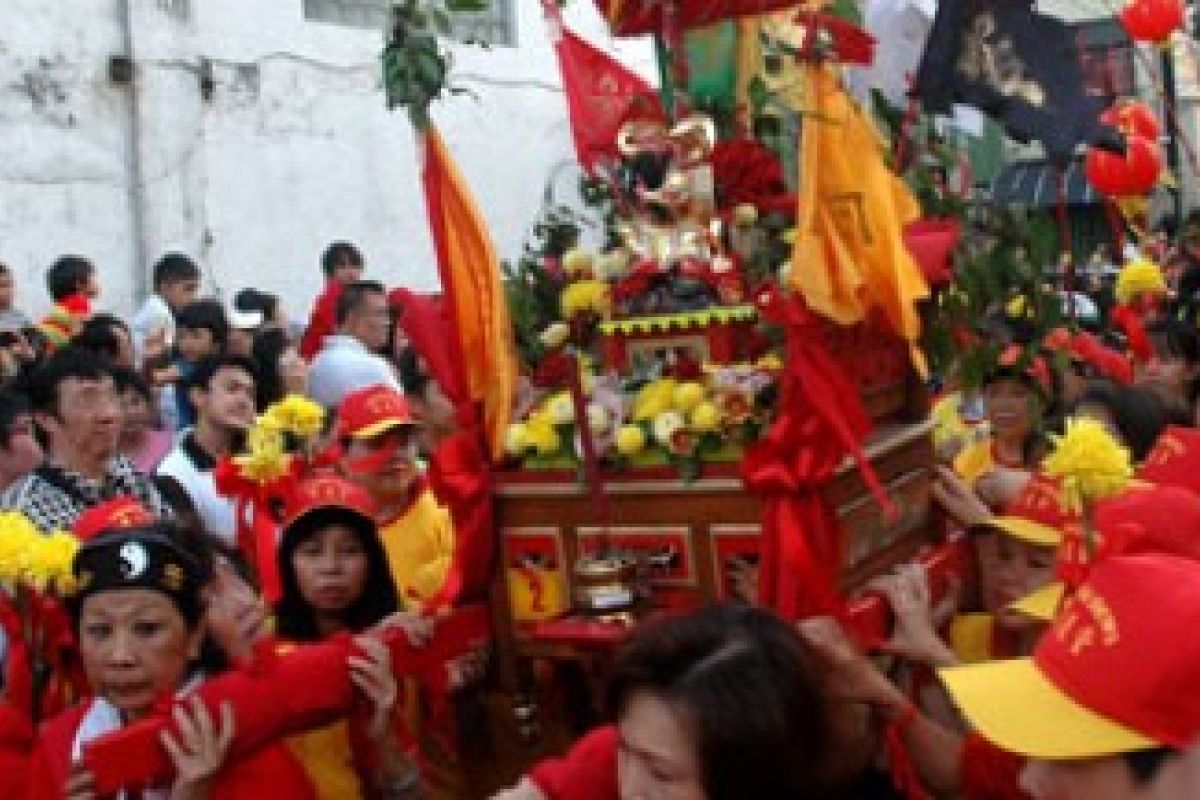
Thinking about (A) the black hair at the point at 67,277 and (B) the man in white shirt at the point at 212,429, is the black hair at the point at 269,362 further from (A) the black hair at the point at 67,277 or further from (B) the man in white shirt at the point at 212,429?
(A) the black hair at the point at 67,277

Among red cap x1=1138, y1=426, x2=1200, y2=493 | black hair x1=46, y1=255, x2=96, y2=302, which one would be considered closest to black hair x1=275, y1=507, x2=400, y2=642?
red cap x1=1138, y1=426, x2=1200, y2=493

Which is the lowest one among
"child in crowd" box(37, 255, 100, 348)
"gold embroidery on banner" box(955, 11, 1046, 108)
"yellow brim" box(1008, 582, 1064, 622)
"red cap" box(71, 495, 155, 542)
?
"yellow brim" box(1008, 582, 1064, 622)

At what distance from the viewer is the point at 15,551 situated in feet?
8.50

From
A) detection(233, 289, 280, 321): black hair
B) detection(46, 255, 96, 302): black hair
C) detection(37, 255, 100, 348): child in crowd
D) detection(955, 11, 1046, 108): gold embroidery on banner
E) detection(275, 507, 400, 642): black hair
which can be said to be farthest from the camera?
detection(233, 289, 280, 321): black hair

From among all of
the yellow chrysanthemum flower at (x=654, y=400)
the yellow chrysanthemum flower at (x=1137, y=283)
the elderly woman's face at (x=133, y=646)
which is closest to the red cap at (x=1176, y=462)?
the yellow chrysanthemum flower at (x=654, y=400)

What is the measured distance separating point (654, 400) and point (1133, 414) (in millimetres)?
1264

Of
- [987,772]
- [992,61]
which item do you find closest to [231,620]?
[987,772]

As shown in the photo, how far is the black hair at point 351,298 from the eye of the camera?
6473mm

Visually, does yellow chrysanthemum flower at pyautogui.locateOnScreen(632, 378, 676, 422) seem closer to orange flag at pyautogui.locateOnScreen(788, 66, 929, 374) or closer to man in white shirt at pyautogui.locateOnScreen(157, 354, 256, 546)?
orange flag at pyautogui.locateOnScreen(788, 66, 929, 374)

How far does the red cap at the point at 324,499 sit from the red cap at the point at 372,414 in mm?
848

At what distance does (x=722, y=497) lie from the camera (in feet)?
9.68

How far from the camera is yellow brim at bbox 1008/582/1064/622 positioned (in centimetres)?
246

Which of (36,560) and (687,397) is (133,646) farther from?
(687,397)

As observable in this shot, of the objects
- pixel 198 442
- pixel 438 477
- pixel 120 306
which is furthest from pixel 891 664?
pixel 120 306
